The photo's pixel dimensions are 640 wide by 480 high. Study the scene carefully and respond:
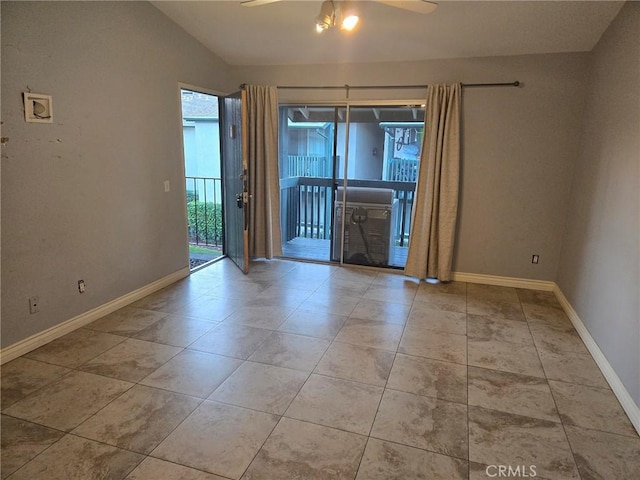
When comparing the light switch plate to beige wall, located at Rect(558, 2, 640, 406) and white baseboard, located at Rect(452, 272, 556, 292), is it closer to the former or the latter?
beige wall, located at Rect(558, 2, 640, 406)

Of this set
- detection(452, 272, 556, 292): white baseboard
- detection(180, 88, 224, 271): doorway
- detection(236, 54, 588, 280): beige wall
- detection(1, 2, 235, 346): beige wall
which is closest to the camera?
detection(1, 2, 235, 346): beige wall

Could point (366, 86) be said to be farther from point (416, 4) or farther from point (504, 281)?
point (504, 281)

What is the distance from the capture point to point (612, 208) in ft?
9.20

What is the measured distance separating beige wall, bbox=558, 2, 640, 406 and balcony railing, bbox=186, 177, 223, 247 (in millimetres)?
4707

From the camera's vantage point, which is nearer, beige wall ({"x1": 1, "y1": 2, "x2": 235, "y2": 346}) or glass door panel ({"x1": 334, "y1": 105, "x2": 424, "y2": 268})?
beige wall ({"x1": 1, "y1": 2, "x2": 235, "y2": 346})

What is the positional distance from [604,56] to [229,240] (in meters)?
4.30

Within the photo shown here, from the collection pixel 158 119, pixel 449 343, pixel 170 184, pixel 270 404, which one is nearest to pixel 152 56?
pixel 158 119

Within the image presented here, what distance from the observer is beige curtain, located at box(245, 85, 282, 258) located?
466 centimetres

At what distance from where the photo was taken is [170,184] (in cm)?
404

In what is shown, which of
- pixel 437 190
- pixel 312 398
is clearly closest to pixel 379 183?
pixel 437 190

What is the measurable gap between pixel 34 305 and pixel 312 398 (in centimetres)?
205

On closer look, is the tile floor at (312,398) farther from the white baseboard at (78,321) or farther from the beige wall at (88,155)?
the beige wall at (88,155)

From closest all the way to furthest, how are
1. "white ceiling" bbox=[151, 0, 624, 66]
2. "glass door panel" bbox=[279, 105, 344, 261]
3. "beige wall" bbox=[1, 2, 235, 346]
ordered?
"beige wall" bbox=[1, 2, 235, 346] < "white ceiling" bbox=[151, 0, 624, 66] < "glass door panel" bbox=[279, 105, 344, 261]

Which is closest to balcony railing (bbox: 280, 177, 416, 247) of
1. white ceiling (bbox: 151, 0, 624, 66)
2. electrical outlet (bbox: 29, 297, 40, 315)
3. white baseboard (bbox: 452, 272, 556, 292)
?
white baseboard (bbox: 452, 272, 556, 292)
